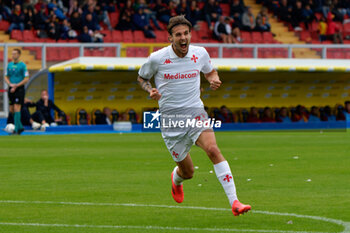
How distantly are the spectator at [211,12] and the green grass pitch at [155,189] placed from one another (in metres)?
15.8

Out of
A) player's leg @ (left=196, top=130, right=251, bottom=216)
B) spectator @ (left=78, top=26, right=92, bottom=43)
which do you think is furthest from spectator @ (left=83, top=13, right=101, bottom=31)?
player's leg @ (left=196, top=130, right=251, bottom=216)

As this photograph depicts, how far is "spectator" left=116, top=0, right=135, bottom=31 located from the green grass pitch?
13815 millimetres

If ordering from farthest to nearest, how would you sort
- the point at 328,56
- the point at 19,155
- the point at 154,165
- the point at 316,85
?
1. the point at 316,85
2. the point at 328,56
3. the point at 19,155
4. the point at 154,165

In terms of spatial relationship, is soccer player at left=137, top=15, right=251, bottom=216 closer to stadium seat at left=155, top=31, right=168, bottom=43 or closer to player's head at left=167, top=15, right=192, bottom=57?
player's head at left=167, top=15, right=192, bottom=57

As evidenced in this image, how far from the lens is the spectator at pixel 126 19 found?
107 feet

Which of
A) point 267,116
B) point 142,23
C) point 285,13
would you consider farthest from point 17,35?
point 285,13

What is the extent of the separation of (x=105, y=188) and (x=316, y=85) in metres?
22.3

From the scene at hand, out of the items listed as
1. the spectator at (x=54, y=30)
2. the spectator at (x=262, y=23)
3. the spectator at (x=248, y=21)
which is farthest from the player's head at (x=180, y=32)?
the spectator at (x=262, y=23)

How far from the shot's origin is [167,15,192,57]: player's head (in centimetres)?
851

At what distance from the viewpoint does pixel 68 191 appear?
10.6 m

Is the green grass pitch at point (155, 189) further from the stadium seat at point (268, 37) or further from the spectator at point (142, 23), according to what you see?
the stadium seat at point (268, 37)

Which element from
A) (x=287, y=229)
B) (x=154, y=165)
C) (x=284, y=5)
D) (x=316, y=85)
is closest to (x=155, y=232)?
(x=287, y=229)

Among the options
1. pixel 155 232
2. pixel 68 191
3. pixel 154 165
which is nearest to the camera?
pixel 155 232

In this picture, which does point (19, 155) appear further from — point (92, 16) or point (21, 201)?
point (92, 16)
